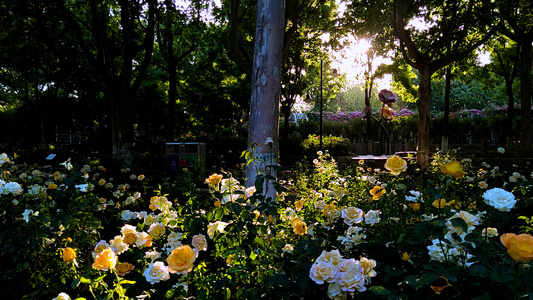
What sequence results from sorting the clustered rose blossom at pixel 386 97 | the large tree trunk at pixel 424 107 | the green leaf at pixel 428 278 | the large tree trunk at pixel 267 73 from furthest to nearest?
the clustered rose blossom at pixel 386 97 → the large tree trunk at pixel 424 107 → the large tree trunk at pixel 267 73 → the green leaf at pixel 428 278

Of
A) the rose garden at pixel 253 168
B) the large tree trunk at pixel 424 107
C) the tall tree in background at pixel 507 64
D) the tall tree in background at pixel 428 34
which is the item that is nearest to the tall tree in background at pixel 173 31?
the rose garden at pixel 253 168

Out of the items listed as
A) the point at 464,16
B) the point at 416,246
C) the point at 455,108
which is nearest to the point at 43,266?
the point at 416,246

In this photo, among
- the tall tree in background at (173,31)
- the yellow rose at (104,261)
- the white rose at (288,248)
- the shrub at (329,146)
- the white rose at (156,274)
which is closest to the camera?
the yellow rose at (104,261)

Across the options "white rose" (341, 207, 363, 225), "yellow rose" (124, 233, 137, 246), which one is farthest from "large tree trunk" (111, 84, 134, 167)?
"white rose" (341, 207, 363, 225)

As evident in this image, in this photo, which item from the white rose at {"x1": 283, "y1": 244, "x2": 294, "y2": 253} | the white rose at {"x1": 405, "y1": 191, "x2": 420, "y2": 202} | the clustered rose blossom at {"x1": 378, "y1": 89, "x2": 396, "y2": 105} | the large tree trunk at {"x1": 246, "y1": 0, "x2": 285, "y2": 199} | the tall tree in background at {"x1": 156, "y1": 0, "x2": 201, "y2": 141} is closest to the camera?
the white rose at {"x1": 283, "y1": 244, "x2": 294, "y2": 253}

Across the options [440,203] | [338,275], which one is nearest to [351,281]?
[338,275]

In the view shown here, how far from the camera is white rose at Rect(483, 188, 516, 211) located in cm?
158

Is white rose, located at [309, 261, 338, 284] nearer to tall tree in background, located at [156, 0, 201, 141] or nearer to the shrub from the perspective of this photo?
tall tree in background, located at [156, 0, 201, 141]

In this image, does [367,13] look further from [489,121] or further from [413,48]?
[489,121]

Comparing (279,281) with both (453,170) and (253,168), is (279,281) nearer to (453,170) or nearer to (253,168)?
(453,170)

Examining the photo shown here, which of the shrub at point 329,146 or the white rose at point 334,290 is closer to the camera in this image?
the white rose at point 334,290

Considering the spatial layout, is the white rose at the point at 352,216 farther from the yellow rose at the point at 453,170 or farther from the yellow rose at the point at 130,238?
the yellow rose at the point at 130,238

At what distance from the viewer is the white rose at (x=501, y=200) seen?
5.20 ft

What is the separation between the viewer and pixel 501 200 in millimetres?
1607
